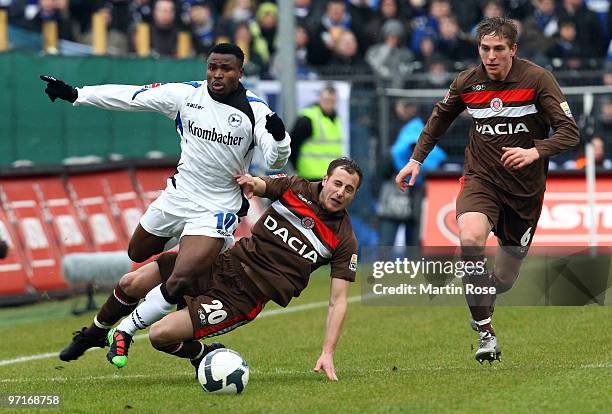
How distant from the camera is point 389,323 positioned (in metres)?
14.4

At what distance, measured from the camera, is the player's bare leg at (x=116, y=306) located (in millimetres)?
10602

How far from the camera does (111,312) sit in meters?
10.6

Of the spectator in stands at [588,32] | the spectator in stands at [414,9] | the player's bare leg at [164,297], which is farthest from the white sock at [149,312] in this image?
the spectator in stands at [414,9]

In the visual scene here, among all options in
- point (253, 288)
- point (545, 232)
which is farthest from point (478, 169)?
point (545, 232)

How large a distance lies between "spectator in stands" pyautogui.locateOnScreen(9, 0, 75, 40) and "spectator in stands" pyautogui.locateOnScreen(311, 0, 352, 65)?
172 inches

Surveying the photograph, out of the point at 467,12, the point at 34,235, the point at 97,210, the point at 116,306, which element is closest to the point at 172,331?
the point at 116,306

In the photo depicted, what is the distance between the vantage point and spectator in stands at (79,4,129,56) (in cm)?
2116

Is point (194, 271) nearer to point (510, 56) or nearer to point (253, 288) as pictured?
point (253, 288)

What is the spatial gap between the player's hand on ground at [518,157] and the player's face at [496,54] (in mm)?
704

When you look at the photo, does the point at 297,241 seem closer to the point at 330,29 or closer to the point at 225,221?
the point at 225,221

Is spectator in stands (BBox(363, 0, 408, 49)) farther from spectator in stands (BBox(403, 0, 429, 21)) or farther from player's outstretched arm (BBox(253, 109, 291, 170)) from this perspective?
player's outstretched arm (BBox(253, 109, 291, 170))

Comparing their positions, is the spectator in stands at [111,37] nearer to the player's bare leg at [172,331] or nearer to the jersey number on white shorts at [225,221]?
the jersey number on white shorts at [225,221]

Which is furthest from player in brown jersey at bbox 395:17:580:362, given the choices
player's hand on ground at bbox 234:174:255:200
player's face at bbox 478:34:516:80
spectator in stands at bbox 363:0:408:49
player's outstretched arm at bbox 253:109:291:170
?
spectator in stands at bbox 363:0:408:49

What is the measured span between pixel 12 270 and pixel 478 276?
23.0ft
